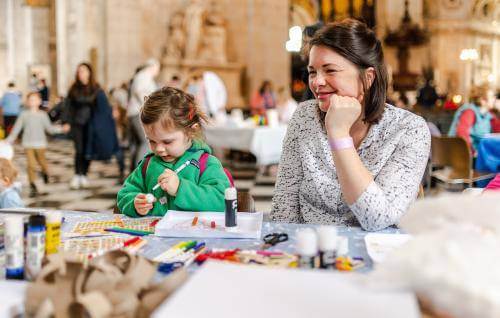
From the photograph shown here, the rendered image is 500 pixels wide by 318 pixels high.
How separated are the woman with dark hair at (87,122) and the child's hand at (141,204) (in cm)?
538

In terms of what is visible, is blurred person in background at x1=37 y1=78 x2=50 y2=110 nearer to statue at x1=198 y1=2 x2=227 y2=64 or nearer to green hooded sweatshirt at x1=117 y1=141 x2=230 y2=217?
statue at x1=198 y1=2 x2=227 y2=64

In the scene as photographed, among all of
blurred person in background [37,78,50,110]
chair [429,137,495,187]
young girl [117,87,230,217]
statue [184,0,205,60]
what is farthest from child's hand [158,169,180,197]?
blurred person in background [37,78,50,110]

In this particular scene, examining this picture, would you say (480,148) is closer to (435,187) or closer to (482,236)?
(435,187)

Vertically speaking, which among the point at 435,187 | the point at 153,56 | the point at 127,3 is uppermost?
the point at 127,3

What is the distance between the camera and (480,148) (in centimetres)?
530

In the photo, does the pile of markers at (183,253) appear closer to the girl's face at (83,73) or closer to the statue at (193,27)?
the girl's face at (83,73)

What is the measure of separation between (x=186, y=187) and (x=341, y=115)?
630mm

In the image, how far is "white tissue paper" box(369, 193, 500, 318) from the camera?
80cm

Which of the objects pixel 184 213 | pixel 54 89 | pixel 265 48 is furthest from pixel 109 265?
pixel 54 89

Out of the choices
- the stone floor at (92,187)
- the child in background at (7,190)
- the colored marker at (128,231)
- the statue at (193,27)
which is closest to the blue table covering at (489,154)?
the stone floor at (92,187)

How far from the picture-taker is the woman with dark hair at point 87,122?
23.4ft

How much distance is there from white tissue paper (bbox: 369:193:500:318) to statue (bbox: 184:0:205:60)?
36.2 ft

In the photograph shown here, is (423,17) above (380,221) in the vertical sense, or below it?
above

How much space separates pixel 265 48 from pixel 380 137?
11.2 metres
